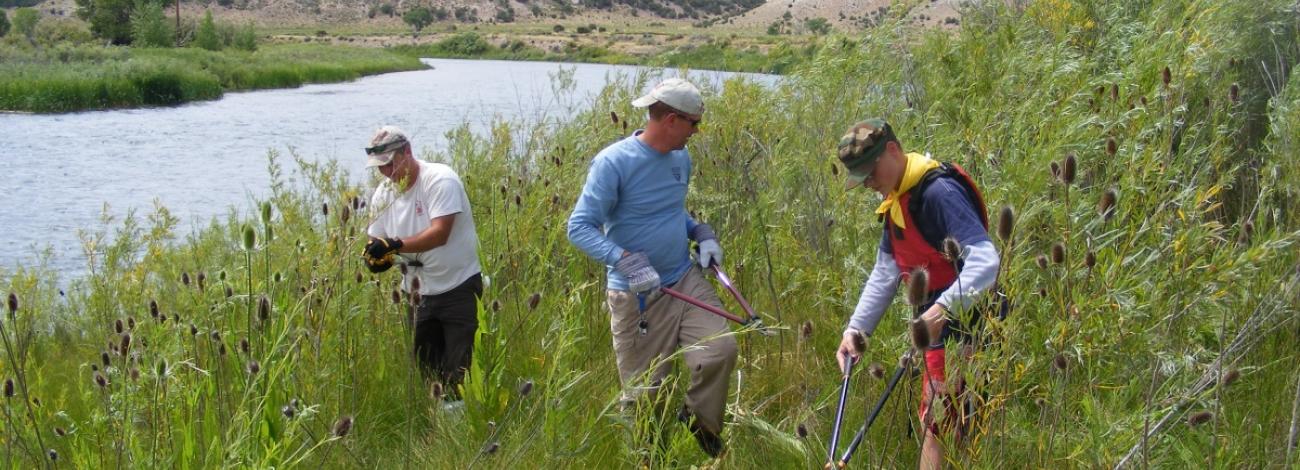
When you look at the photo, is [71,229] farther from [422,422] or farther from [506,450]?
[506,450]

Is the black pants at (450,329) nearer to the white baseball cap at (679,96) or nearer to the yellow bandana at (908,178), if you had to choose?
the white baseball cap at (679,96)

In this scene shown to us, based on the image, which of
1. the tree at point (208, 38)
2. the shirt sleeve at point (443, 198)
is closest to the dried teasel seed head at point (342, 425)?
the shirt sleeve at point (443, 198)

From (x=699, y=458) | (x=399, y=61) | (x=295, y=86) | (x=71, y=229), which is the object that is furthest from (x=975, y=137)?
(x=399, y=61)

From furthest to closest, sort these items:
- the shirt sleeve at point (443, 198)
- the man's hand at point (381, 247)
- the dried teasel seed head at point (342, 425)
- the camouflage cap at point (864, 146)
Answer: the shirt sleeve at point (443, 198) < the man's hand at point (381, 247) < the camouflage cap at point (864, 146) < the dried teasel seed head at point (342, 425)

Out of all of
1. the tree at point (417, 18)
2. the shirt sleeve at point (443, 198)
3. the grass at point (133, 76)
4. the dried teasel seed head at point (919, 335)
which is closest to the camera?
the dried teasel seed head at point (919, 335)

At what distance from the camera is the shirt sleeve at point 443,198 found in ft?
16.9

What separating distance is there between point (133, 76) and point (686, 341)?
103ft

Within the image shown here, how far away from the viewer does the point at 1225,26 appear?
6.53 metres

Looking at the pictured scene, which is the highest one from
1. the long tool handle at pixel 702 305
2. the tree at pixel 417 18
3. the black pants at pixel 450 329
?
the long tool handle at pixel 702 305

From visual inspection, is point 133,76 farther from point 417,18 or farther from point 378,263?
point 417,18

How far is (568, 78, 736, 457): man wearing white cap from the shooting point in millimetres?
4387

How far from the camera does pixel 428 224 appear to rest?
5.26 m

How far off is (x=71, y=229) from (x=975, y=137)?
12932 mm

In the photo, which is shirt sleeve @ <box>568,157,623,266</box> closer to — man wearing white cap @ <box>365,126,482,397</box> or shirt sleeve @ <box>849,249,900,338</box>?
man wearing white cap @ <box>365,126,482,397</box>
